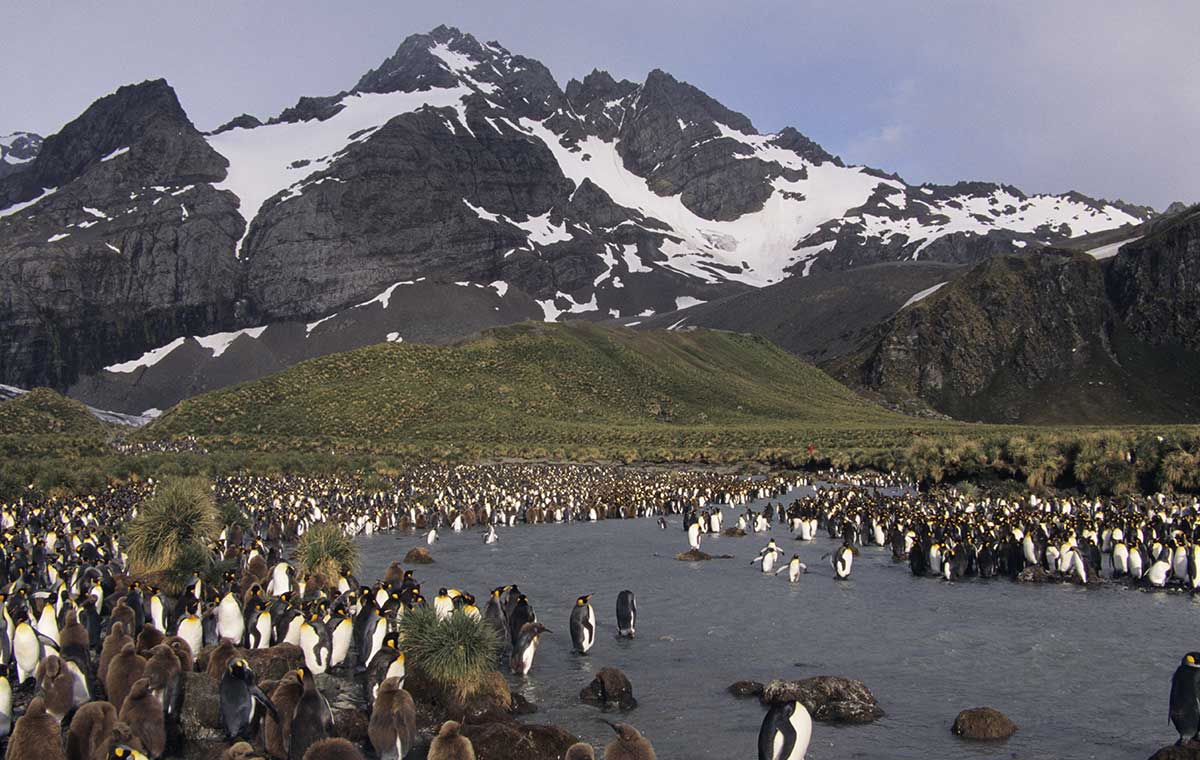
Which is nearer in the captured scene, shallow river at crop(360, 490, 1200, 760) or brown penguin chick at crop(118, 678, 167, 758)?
brown penguin chick at crop(118, 678, 167, 758)

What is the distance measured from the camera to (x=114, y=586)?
15.6 m

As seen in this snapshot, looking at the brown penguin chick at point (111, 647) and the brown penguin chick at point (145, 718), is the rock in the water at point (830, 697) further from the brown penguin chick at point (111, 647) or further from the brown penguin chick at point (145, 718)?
the brown penguin chick at point (111, 647)

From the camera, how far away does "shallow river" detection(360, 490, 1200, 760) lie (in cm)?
1015

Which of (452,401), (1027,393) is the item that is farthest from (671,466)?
(1027,393)

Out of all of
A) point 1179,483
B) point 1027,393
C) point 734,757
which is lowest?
point 734,757

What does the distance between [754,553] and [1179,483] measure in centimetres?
1998

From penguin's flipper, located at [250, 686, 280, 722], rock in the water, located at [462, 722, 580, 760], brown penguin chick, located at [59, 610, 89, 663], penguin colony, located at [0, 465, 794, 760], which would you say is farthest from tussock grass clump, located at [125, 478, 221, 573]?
rock in the water, located at [462, 722, 580, 760]

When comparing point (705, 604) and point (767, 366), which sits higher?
point (767, 366)

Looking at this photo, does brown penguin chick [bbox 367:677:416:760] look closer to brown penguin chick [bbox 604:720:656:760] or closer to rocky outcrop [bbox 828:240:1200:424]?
brown penguin chick [bbox 604:720:656:760]

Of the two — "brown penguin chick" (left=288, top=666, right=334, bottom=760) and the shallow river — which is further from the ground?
"brown penguin chick" (left=288, top=666, right=334, bottom=760)

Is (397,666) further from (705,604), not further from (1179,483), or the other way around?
(1179,483)

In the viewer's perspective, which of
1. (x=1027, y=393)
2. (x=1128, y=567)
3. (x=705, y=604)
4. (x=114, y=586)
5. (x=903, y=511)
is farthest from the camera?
(x=1027, y=393)

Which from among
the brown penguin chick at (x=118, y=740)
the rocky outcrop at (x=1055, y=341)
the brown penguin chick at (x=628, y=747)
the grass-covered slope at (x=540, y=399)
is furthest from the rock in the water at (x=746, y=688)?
the rocky outcrop at (x=1055, y=341)

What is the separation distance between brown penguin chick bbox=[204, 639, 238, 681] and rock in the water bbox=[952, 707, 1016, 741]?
8647 millimetres
